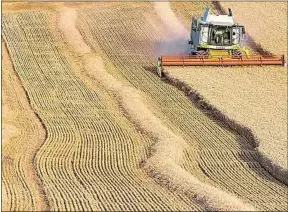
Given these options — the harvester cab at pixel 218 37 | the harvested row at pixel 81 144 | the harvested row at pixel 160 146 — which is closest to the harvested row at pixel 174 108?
the harvested row at pixel 160 146

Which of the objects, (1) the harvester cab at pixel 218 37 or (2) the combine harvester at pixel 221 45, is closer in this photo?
(2) the combine harvester at pixel 221 45

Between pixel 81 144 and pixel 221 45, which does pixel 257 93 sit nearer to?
pixel 221 45

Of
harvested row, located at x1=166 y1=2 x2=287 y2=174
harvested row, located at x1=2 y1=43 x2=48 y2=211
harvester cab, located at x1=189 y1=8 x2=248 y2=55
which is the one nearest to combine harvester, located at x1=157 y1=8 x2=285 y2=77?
harvester cab, located at x1=189 y1=8 x2=248 y2=55

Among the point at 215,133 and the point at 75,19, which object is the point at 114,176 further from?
the point at 75,19

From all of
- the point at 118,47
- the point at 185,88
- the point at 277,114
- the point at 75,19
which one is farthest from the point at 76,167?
the point at 75,19

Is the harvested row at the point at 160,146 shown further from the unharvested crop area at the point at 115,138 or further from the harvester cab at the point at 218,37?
the harvester cab at the point at 218,37

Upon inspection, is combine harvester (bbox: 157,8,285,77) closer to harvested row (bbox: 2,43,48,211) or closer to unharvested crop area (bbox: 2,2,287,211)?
unharvested crop area (bbox: 2,2,287,211)
